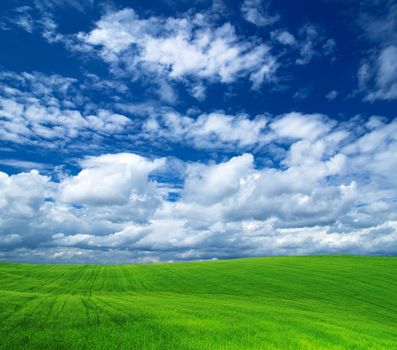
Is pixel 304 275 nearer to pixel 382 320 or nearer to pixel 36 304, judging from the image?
pixel 382 320

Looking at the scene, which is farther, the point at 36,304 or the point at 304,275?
the point at 304,275

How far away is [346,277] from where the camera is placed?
157 feet

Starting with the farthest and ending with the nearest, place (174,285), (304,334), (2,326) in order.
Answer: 1. (174,285)
2. (304,334)
3. (2,326)

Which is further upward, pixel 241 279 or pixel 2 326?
pixel 241 279

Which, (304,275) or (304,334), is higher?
(304,275)

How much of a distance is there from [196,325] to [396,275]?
1762 inches

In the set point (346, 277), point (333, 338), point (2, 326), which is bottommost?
point (333, 338)

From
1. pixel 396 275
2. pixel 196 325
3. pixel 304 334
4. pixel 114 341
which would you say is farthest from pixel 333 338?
pixel 396 275

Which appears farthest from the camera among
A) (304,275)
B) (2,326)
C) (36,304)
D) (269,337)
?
(304,275)

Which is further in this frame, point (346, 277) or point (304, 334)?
point (346, 277)

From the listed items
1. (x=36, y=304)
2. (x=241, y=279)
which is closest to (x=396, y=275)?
(x=241, y=279)

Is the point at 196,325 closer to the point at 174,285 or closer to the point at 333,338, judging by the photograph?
the point at 333,338

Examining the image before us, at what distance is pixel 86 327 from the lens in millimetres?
14992

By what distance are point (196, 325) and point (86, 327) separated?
4930mm
